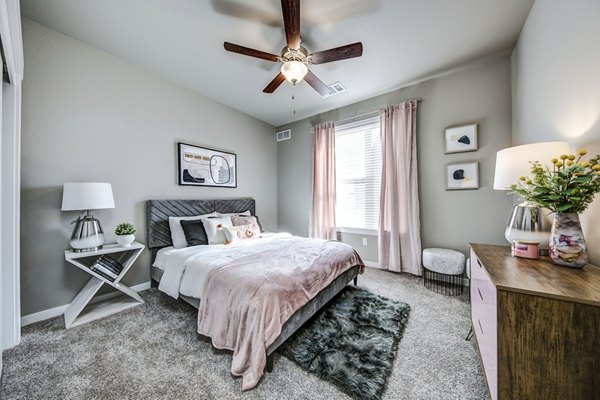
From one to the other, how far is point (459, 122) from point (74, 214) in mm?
4704

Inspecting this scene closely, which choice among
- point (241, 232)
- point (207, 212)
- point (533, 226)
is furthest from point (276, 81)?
point (533, 226)

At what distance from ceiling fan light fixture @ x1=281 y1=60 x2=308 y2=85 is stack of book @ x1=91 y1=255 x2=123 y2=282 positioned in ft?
8.75

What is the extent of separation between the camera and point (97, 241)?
215cm

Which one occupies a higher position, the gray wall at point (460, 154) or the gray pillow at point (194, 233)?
the gray wall at point (460, 154)

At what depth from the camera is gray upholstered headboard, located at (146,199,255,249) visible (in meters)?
2.77

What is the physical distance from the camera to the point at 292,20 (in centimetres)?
165

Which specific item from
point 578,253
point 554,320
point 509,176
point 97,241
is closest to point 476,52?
point 509,176

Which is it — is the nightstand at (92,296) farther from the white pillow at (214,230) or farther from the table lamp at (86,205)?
the white pillow at (214,230)

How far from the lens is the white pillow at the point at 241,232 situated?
2.85 meters

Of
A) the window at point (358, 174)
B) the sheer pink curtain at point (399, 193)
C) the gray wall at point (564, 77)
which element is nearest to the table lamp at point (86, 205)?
the window at point (358, 174)

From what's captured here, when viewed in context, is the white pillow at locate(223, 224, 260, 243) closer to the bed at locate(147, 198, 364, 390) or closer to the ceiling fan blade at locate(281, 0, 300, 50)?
the bed at locate(147, 198, 364, 390)

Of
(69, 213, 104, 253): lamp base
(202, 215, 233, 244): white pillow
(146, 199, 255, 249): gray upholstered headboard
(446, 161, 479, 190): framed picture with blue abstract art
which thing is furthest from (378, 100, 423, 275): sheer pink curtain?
(69, 213, 104, 253): lamp base

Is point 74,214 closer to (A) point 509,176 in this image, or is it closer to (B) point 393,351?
(B) point 393,351

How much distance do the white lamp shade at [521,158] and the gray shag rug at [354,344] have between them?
1.47 metres
